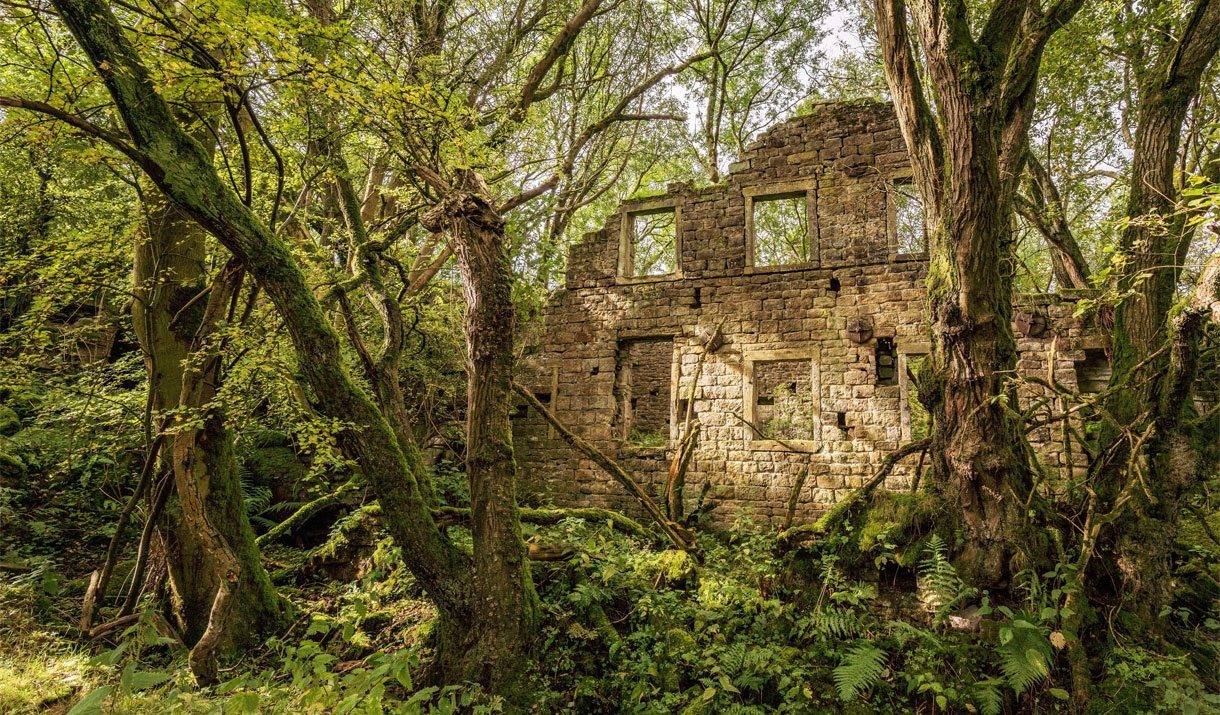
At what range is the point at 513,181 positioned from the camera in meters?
9.80

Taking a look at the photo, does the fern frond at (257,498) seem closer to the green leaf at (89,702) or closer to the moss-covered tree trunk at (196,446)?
the moss-covered tree trunk at (196,446)

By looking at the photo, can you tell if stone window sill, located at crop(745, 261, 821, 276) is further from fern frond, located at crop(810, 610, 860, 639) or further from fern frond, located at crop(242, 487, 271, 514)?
fern frond, located at crop(242, 487, 271, 514)

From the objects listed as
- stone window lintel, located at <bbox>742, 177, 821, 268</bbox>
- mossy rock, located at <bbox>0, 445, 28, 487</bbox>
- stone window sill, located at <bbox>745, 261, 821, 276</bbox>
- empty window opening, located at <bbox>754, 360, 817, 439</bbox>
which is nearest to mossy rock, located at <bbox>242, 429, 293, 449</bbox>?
mossy rock, located at <bbox>0, 445, 28, 487</bbox>

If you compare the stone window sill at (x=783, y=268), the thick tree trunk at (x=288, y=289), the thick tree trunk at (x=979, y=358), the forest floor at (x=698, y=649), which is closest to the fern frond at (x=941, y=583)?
the forest floor at (x=698, y=649)

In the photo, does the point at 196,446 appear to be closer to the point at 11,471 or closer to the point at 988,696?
the point at 11,471

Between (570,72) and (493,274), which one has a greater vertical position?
(570,72)

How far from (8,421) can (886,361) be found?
12.0 metres

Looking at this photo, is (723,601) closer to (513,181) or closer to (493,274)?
(493,274)

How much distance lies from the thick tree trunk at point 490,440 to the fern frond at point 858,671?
229cm

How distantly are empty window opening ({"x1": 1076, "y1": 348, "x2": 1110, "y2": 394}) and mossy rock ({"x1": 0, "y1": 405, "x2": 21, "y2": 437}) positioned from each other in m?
14.2

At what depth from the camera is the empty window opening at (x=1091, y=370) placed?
7.38m

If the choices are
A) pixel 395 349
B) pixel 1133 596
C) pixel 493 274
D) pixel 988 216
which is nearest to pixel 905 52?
pixel 988 216

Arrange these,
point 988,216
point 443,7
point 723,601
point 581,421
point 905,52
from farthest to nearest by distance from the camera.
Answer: point 581,421, point 443,7, point 723,601, point 905,52, point 988,216

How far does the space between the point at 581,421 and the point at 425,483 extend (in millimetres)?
4343
